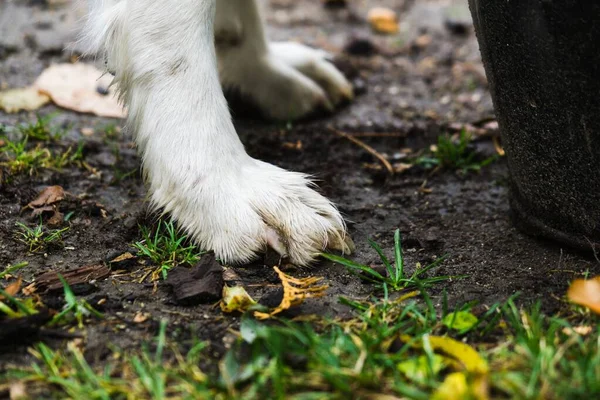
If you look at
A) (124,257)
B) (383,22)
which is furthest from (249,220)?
(383,22)

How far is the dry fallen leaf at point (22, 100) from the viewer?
3.34 m

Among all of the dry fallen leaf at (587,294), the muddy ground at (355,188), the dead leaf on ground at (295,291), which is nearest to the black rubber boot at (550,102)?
the muddy ground at (355,188)

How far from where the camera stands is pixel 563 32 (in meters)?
1.80

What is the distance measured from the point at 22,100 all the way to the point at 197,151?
1.57 m

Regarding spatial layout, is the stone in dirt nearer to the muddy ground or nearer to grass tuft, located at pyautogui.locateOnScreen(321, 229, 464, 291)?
the muddy ground

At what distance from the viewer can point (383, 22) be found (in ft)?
15.7

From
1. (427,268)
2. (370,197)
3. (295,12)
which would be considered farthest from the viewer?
(295,12)

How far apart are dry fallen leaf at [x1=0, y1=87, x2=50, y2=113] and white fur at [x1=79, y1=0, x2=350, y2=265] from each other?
1.18 meters

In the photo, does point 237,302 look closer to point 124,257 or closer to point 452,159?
point 124,257

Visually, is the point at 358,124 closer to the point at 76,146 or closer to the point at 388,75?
the point at 388,75

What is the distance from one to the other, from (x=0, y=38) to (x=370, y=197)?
247cm

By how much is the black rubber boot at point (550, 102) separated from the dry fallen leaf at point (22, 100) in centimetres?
212

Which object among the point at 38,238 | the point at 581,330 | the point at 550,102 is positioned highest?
the point at 550,102

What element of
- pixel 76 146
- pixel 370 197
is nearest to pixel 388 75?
pixel 370 197
